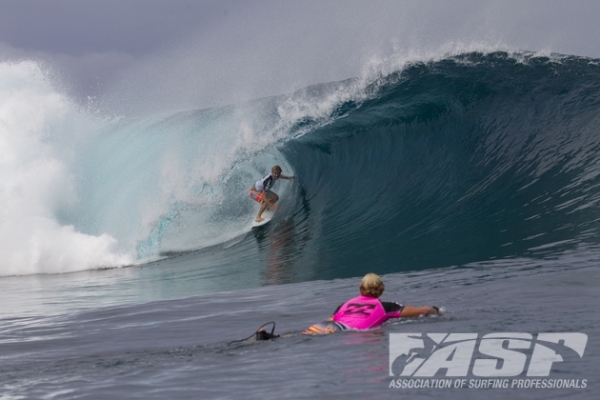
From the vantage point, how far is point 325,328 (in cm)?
681

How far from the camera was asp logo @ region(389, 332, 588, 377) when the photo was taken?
204 inches

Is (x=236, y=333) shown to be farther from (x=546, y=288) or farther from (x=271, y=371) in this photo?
(x=546, y=288)

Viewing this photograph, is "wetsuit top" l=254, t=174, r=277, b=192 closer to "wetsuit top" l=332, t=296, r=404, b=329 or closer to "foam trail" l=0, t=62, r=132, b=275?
"foam trail" l=0, t=62, r=132, b=275

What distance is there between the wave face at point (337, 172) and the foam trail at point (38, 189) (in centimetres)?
4

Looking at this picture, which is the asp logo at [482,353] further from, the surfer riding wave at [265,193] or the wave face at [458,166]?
the surfer riding wave at [265,193]

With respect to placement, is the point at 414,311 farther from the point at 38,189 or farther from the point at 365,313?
the point at 38,189

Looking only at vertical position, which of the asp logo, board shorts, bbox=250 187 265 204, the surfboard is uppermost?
board shorts, bbox=250 187 265 204

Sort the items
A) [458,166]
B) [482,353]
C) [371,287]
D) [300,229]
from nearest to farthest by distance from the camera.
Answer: [482,353] < [371,287] < [300,229] < [458,166]

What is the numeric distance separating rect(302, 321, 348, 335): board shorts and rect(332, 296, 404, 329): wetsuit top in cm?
5

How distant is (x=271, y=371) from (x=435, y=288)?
12.0 ft

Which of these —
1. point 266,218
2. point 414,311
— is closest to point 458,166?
point 266,218

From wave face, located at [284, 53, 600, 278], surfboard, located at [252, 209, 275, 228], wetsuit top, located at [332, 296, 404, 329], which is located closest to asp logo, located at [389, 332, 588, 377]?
wetsuit top, located at [332, 296, 404, 329]

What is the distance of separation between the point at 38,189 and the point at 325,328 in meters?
12.6

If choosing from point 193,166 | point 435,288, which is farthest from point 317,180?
point 435,288
